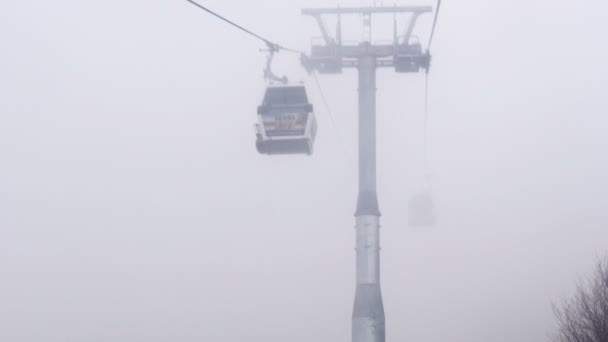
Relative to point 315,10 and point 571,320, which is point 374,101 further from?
point 571,320

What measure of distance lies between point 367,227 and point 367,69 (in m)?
4.68

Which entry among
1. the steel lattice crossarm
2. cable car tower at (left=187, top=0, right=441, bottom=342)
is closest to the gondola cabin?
cable car tower at (left=187, top=0, right=441, bottom=342)

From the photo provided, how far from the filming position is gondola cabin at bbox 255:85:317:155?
1839 centimetres

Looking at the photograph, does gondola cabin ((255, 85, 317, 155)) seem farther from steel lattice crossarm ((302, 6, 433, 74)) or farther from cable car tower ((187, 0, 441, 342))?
steel lattice crossarm ((302, 6, 433, 74))

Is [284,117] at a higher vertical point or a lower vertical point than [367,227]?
higher

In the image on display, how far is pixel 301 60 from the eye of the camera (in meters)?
22.8

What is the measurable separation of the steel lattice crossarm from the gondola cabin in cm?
413

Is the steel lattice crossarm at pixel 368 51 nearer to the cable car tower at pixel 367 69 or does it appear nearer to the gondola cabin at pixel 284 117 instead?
the cable car tower at pixel 367 69

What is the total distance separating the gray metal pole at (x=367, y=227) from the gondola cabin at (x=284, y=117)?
336cm

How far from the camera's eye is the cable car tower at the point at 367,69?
20375 mm

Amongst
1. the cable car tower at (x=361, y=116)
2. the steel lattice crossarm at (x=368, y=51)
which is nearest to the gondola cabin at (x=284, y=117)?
the cable car tower at (x=361, y=116)

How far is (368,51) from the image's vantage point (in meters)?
22.3

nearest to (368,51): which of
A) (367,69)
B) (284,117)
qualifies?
(367,69)

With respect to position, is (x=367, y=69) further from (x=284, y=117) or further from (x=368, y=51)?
(x=284, y=117)
